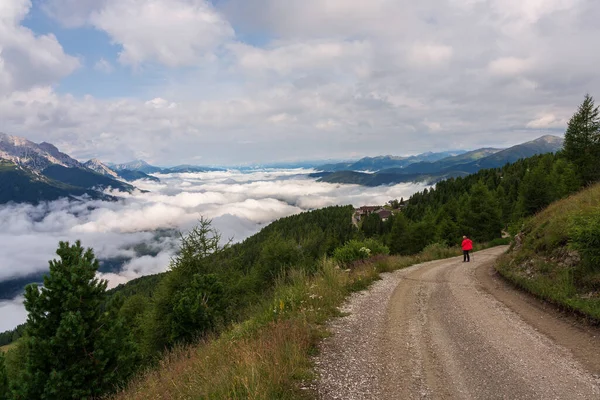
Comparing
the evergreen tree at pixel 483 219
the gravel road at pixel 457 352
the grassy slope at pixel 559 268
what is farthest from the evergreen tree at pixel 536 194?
the gravel road at pixel 457 352

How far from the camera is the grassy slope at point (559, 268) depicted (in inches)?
367

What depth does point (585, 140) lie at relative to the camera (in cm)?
4944

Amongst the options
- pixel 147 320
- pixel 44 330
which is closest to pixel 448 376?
pixel 44 330

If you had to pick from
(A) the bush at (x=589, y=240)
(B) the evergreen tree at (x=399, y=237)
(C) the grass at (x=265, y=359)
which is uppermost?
(A) the bush at (x=589, y=240)

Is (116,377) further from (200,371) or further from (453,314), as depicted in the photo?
(453,314)

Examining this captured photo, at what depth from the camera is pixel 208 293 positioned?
24547mm

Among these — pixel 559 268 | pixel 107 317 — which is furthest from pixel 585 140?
pixel 107 317

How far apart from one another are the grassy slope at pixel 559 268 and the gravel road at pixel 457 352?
0.59 m

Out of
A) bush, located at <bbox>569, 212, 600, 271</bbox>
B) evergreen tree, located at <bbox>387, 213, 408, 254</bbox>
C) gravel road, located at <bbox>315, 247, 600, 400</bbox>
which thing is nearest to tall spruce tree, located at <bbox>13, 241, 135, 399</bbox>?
gravel road, located at <bbox>315, 247, 600, 400</bbox>

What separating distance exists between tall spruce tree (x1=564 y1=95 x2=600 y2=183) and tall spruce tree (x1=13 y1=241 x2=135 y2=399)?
63.9 meters

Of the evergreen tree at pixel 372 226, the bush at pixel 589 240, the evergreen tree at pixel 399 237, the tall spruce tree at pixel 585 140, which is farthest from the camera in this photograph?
the evergreen tree at pixel 372 226

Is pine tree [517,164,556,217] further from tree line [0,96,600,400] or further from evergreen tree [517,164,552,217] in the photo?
tree line [0,96,600,400]

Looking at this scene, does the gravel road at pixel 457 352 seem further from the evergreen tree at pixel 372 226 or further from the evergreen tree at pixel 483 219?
the evergreen tree at pixel 372 226

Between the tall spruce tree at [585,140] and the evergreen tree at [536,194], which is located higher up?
the tall spruce tree at [585,140]
